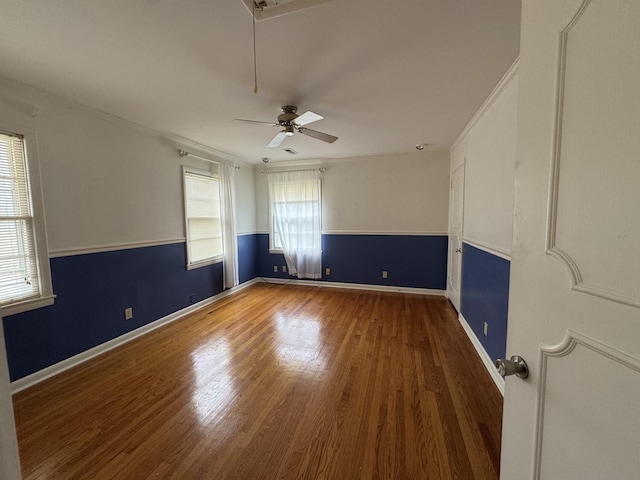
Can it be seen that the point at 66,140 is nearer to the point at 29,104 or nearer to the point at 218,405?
the point at 29,104

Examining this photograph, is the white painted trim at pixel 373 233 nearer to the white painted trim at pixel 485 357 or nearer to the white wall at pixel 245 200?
the white wall at pixel 245 200

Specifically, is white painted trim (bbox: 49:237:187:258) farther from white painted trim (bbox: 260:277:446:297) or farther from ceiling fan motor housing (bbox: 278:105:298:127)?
white painted trim (bbox: 260:277:446:297)

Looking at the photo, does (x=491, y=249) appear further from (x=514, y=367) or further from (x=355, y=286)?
(x=355, y=286)

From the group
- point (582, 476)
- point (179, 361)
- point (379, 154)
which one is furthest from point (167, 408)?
point (379, 154)

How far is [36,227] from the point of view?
214 centimetres

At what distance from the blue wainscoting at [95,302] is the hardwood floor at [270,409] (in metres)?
0.23

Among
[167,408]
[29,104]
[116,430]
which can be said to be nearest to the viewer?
[116,430]

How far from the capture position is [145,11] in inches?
52.8

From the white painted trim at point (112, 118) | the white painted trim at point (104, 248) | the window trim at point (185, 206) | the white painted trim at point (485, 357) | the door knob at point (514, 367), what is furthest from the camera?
the window trim at point (185, 206)

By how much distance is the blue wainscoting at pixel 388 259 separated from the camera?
14.4 ft

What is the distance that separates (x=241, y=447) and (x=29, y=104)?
2.97 m

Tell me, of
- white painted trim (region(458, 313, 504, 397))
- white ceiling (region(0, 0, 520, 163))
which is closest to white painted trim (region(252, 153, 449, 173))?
white ceiling (region(0, 0, 520, 163))

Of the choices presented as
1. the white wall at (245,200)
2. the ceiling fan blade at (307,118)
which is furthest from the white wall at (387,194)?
the ceiling fan blade at (307,118)

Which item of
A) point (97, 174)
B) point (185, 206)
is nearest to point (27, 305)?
point (97, 174)
